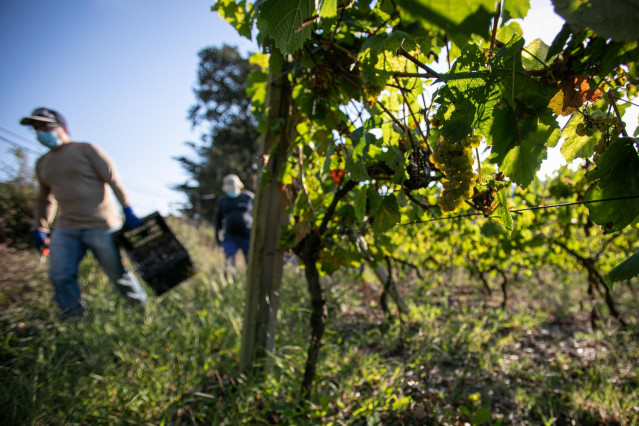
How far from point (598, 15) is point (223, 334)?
2.77 m

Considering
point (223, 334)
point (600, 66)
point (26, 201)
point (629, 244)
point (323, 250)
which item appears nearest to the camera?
point (600, 66)

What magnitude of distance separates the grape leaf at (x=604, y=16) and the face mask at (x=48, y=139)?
12.5ft

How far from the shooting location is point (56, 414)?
1.77 metres

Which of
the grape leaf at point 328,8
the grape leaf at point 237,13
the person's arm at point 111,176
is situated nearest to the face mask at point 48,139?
the person's arm at point 111,176

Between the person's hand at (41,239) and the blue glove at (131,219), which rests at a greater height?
the blue glove at (131,219)

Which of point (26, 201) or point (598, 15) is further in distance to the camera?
point (26, 201)

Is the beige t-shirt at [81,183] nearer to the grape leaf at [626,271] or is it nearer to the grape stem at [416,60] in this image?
the grape stem at [416,60]

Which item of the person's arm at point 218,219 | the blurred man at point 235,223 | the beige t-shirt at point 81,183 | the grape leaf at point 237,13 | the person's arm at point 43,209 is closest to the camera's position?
the grape leaf at point 237,13

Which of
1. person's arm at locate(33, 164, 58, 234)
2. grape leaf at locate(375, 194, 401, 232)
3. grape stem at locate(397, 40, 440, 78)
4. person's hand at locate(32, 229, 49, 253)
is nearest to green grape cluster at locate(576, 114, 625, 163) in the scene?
grape stem at locate(397, 40, 440, 78)

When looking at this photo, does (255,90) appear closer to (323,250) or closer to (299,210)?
(299,210)

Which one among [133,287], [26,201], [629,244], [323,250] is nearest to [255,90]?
[323,250]

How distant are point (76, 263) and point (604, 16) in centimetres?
367

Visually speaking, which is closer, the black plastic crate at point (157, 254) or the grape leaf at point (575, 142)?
the grape leaf at point (575, 142)

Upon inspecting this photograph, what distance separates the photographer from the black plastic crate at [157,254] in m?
3.02
